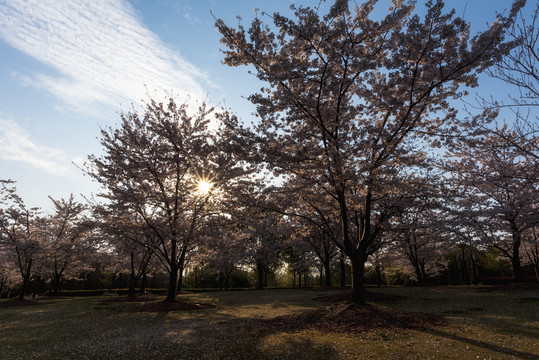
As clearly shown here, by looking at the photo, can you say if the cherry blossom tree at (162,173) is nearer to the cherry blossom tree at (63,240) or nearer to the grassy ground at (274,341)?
the grassy ground at (274,341)

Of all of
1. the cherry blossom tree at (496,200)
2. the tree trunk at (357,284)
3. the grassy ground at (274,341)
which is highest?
the cherry blossom tree at (496,200)

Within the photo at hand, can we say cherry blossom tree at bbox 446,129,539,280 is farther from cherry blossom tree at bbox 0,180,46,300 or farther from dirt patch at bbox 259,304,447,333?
cherry blossom tree at bbox 0,180,46,300

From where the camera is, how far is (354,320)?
38.5 feet

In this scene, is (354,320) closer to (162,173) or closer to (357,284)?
(357,284)

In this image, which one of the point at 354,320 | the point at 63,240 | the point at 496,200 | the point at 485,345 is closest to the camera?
the point at 485,345

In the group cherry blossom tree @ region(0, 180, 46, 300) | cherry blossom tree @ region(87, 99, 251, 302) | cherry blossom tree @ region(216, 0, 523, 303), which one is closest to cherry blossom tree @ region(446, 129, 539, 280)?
cherry blossom tree @ region(216, 0, 523, 303)

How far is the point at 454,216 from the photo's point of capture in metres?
25.3

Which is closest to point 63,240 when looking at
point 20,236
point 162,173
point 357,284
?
point 20,236

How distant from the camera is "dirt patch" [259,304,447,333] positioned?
1083 cm

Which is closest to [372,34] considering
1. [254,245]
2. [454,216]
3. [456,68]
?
[456,68]

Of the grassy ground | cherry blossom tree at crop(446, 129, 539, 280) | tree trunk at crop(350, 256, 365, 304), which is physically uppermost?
cherry blossom tree at crop(446, 129, 539, 280)

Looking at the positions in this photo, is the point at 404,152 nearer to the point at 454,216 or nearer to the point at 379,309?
the point at 379,309

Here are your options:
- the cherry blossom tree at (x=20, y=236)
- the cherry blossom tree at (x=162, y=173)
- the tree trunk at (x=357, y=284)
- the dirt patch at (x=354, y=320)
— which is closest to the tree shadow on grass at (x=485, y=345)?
the dirt patch at (x=354, y=320)

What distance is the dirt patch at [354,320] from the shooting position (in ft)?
35.5
